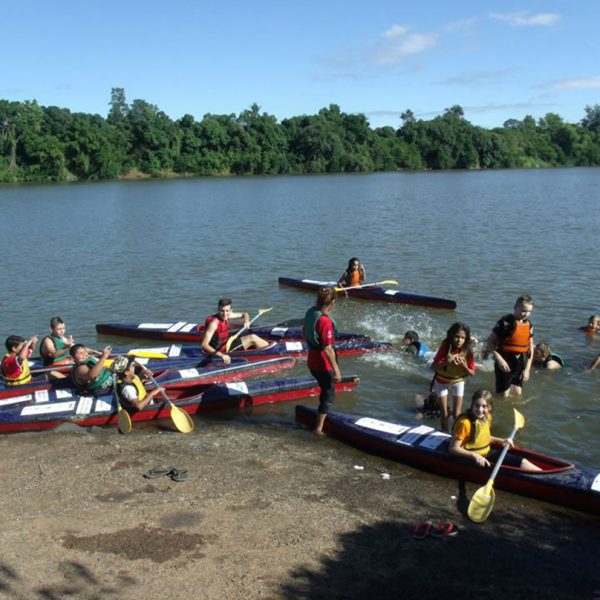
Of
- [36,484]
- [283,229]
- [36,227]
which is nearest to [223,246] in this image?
[283,229]

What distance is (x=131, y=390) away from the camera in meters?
9.30

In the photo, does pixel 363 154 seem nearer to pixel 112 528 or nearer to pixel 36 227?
pixel 36 227

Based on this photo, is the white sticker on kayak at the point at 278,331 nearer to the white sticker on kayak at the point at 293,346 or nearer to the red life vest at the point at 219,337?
the white sticker on kayak at the point at 293,346

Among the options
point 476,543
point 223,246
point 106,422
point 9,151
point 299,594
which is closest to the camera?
point 299,594

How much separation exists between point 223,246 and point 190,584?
22.0 meters

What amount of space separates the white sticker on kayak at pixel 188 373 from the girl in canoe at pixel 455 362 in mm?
A: 4328

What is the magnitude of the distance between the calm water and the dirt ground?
2151 mm

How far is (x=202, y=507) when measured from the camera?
6758mm

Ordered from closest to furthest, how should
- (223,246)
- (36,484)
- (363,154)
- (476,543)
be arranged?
1. (476,543)
2. (36,484)
3. (223,246)
4. (363,154)

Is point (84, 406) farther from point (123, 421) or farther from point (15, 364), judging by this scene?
point (15, 364)

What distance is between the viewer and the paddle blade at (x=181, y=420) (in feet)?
29.7

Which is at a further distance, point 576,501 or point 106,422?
point 106,422

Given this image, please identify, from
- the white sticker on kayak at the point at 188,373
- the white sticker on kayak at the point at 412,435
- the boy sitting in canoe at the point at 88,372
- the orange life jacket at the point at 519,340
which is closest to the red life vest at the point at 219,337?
the white sticker on kayak at the point at 188,373

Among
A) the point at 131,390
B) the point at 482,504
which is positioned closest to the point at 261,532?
Answer: the point at 482,504
